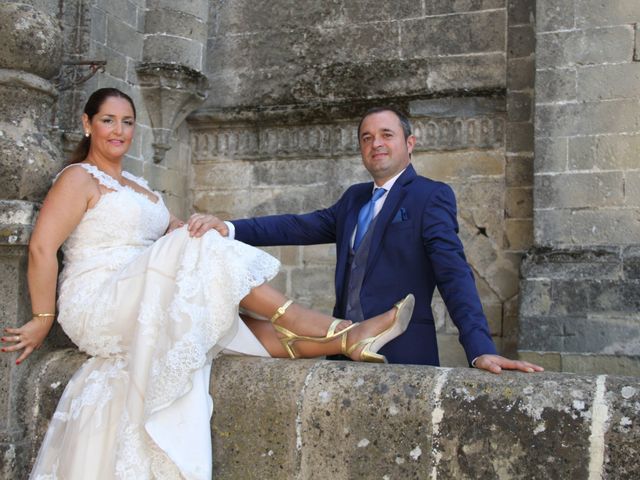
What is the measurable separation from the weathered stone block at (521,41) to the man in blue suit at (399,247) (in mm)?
2991

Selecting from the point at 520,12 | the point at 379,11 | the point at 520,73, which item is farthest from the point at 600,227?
the point at 379,11

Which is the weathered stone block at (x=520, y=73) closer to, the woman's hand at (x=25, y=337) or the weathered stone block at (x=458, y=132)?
the weathered stone block at (x=458, y=132)

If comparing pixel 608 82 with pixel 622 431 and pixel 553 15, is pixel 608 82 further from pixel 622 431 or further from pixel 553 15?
pixel 622 431

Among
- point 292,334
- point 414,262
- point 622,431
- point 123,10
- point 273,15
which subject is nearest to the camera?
point 622,431

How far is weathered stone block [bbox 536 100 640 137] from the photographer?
543 centimetres

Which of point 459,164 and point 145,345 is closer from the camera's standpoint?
point 145,345

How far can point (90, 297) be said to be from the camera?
284 centimetres

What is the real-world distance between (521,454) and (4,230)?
1.74 meters

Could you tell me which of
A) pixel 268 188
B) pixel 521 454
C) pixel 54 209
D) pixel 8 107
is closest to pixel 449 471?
pixel 521 454

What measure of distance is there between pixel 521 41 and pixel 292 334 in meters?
3.98

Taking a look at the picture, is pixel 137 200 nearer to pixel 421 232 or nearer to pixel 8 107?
pixel 8 107

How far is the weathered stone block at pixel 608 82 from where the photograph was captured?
5434 millimetres

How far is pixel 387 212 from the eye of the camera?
3213 millimetres

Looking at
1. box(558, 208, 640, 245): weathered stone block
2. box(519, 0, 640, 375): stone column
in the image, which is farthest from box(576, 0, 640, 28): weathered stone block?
box(558, 208, 640, 245): weathered stone block
